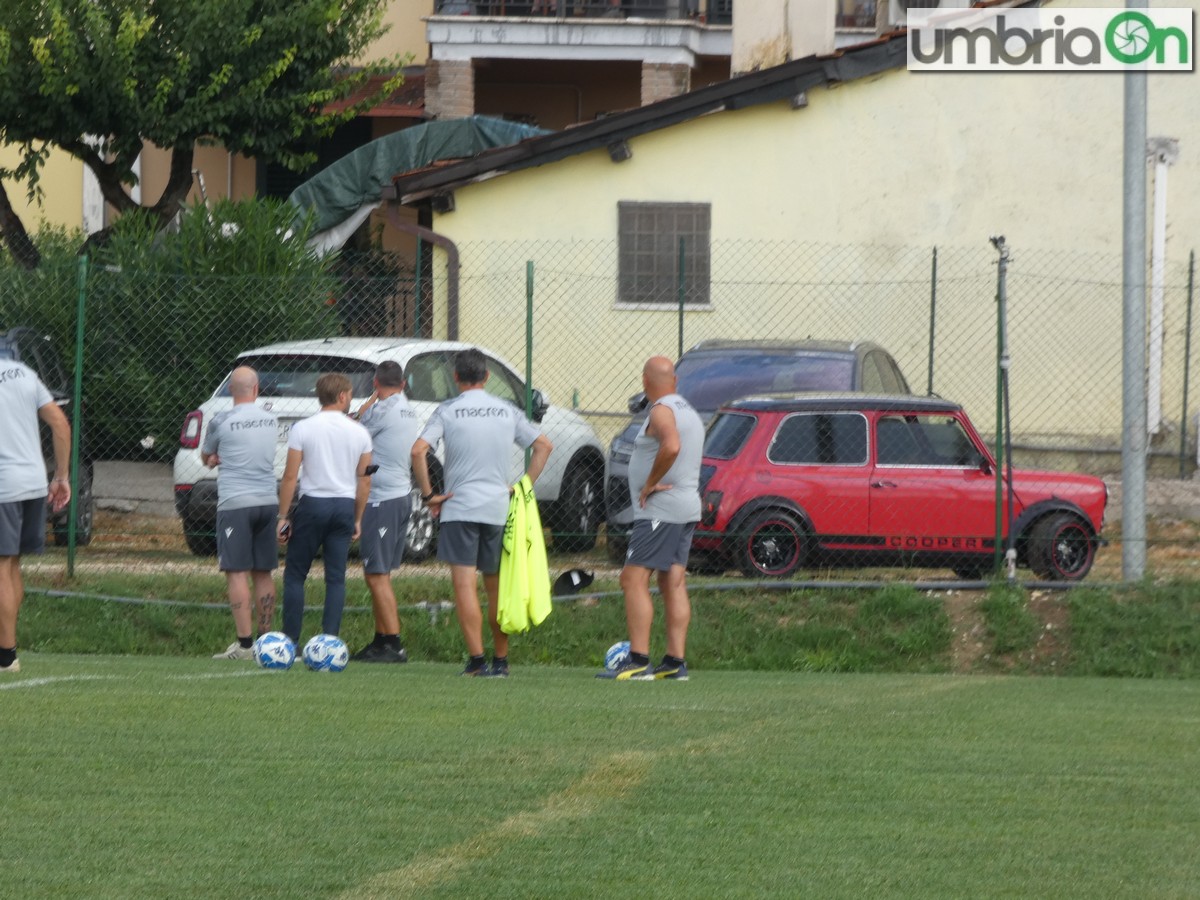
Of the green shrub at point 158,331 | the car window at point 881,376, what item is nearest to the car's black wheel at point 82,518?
the green shrub at point 158,331

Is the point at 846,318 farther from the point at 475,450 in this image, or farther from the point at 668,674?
the point at 475,450

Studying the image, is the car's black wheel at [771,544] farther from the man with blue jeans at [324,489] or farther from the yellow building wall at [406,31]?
the yellow building wall at [406,31]

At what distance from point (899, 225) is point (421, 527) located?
7803 millimetres

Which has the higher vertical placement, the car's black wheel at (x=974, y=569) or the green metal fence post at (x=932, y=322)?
the green metal fence post at (x=932, y=322)

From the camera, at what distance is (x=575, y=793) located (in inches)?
267

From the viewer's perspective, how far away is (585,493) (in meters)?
15.5

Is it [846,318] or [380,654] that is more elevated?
[846,318]

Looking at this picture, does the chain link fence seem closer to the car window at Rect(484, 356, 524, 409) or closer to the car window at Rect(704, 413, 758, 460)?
the car window at Rect(484, 356, 524, 409)

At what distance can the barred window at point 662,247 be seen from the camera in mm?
20188

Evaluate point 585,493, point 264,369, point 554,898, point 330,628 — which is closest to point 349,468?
point 330,628

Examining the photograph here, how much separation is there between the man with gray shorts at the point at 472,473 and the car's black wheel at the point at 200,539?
4388mm

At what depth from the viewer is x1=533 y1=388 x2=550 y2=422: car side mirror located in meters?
15.0

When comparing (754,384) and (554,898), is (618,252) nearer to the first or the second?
(754,384)

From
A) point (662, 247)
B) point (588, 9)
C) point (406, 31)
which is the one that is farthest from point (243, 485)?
point (406, 31)
